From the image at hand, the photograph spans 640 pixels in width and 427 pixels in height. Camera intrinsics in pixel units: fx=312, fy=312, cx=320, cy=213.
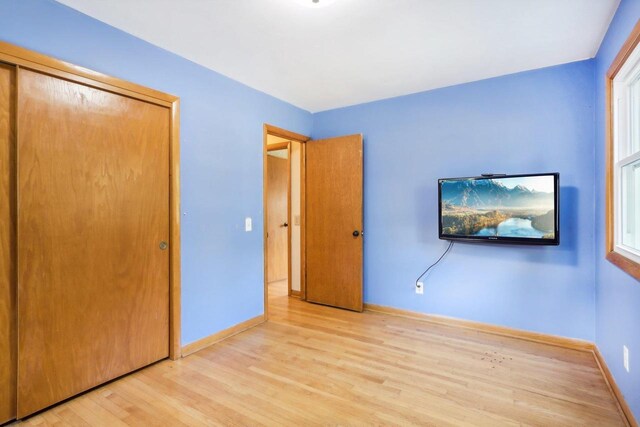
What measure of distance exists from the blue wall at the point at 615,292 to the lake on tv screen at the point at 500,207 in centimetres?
36

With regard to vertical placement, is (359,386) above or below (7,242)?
below

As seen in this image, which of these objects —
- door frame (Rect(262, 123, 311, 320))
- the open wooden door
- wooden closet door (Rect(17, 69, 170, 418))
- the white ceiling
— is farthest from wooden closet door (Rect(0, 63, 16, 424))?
the open wooden door

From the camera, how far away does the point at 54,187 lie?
1859mm

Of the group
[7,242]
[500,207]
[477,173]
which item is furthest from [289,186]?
[7,242]

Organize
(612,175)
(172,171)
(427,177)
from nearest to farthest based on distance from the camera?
(612,175), (172,171), (427,177)

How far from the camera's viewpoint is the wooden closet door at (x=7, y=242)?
169cm

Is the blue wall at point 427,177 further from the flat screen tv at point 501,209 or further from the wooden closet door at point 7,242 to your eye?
the wooden closet door at point 7,242

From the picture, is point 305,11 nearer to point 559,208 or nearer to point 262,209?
point 262,209

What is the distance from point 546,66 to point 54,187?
3.83 m

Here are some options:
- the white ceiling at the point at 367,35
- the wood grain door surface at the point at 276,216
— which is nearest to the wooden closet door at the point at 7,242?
the white ceiling at the point at 367,35

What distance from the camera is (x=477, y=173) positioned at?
3037mm

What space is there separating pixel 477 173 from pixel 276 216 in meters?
3.32

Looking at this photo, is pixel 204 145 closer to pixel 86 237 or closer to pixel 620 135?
pixel 86 237

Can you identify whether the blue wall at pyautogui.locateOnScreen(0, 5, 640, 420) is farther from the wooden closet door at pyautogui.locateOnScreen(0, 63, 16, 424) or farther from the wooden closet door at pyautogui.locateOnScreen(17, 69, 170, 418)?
the wooden closet door at pyautogui.locateOnScreen(0, 63, 16, 424)
